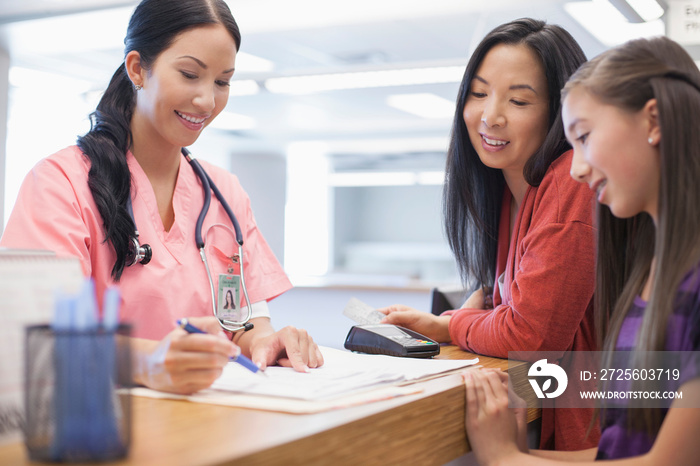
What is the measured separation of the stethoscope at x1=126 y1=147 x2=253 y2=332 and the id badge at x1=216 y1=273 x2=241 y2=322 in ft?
0.04

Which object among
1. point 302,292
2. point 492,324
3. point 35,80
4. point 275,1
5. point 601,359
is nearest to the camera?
point 601,359

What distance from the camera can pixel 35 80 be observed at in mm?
6070

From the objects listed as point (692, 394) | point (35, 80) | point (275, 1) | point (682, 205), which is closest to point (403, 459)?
point (692, 394)

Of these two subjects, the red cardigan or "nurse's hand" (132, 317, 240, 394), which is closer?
"nurse's hand" (132, 317, 240, 394)

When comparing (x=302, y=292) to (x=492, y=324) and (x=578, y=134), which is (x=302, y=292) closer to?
(x=492, y=324)

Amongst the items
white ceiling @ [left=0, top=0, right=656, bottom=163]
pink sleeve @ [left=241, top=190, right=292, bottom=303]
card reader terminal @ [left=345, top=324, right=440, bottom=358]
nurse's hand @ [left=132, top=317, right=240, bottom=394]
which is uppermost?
white ceiling @ [left=0, top=0, right=656, bottom=163]

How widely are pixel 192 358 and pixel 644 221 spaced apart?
71 centimetres

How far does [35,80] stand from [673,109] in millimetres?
6281

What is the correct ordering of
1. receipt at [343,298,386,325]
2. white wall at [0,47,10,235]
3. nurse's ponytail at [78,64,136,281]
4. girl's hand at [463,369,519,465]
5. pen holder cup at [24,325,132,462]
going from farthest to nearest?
white wall at [0,47,10,235] < receipt at [343,298,386,325] < nurse's ponytail at [78,64,136,281] < girl's hand at [463,369,519,465] < pen holder cup at [24,325,132,462]

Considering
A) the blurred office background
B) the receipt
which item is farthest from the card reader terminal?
the blurred office background

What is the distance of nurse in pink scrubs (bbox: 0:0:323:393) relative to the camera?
3.83 ft

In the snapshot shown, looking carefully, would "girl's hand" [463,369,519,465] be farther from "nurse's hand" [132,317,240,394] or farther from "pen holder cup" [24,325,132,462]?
"pen holder cup" [24,325,132,462]

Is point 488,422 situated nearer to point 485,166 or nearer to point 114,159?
point 485,166

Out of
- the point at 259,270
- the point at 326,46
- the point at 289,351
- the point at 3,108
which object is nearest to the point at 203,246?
the point at 259,270
